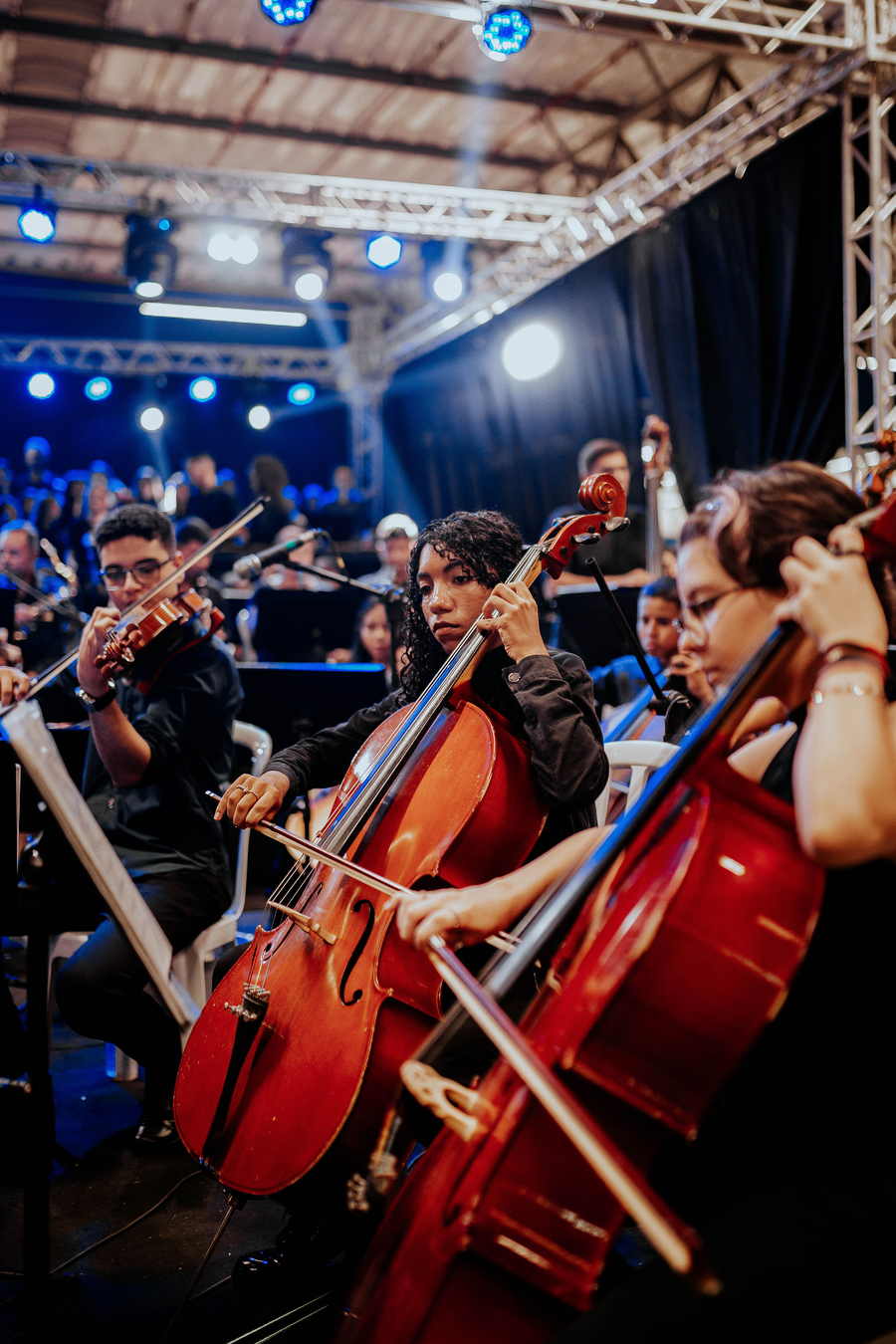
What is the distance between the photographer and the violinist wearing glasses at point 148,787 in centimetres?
245

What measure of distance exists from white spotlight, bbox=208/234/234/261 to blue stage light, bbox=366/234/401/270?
1.05m

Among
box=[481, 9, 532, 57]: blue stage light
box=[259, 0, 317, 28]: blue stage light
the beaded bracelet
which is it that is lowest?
the beaded bracelet

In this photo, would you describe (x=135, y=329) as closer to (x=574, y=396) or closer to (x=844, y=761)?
(x=574, y=396)

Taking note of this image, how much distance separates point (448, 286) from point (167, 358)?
16.7 ft

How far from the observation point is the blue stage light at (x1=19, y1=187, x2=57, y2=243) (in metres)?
7.18

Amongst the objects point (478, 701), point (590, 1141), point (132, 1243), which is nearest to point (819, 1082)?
point (590, 1141)

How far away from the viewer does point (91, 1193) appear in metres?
2.36

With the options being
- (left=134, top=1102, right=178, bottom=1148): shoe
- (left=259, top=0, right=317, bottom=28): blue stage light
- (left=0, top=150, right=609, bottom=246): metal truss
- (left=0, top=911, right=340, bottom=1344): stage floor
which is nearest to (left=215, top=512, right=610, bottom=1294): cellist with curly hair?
(left=0, top=911, right=340, bottom=1344): stage floor

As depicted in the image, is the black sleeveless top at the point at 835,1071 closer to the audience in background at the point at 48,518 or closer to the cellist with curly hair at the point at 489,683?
the cellist with curly hair at the point at 489,683

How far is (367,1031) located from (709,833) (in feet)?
2.41

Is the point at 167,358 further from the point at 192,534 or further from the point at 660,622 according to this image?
the point at 660,622

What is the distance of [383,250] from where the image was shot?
309 inches

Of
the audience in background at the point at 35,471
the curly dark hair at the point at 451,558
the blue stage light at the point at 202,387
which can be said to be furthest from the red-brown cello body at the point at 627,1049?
the blue stage light at the point at 202,387

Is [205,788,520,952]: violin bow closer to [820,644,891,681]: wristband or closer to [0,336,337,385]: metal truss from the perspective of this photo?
[820,644,891,681]: wristband
